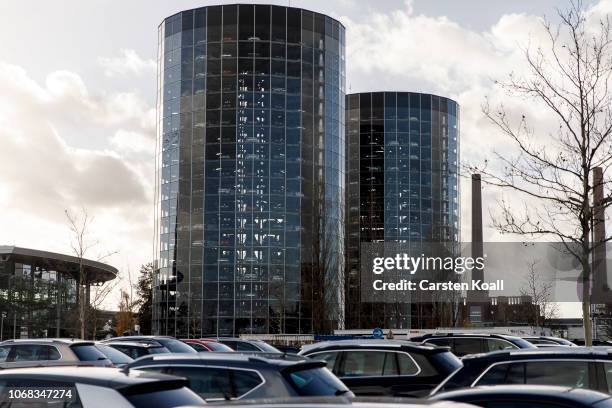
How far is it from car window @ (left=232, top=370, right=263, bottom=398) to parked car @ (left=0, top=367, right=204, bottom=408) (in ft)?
6.17

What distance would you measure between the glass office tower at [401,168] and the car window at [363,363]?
255 feet

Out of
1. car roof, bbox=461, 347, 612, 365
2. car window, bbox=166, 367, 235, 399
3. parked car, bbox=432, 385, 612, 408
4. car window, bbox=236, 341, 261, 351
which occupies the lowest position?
car window, bbox=236, 341, 261, 351

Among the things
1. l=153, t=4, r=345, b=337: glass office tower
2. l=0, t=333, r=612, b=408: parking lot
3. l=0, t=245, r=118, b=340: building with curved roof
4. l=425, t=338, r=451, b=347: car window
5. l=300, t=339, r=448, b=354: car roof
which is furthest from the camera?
l=0, t=245, r=118, b=340: building with curved roof

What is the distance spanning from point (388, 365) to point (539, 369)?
4343 millimetres

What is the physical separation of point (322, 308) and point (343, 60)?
21.3 meters

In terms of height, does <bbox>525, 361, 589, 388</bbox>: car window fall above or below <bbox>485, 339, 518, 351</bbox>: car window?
above

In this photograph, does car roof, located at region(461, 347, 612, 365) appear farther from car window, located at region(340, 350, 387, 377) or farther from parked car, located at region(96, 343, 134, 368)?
parked car, located at region(96, 343, 134, 368)

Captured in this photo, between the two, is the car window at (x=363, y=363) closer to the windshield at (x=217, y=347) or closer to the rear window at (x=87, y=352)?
the rear window at (x=87, y=352)

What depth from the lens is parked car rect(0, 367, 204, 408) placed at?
6727mm

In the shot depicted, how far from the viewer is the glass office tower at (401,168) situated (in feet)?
306

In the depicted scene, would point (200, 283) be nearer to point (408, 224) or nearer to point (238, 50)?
point (238, 50)

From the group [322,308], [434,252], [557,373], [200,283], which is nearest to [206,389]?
[557,373]

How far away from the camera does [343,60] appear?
7038 centimetres

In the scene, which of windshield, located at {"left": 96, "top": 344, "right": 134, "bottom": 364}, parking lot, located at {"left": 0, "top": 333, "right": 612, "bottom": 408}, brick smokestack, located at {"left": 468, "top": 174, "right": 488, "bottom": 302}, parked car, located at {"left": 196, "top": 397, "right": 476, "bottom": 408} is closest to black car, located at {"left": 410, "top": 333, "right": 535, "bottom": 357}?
windshield, located at {"left": 96, "top": 344, "right": 134, "bottom": 364}
